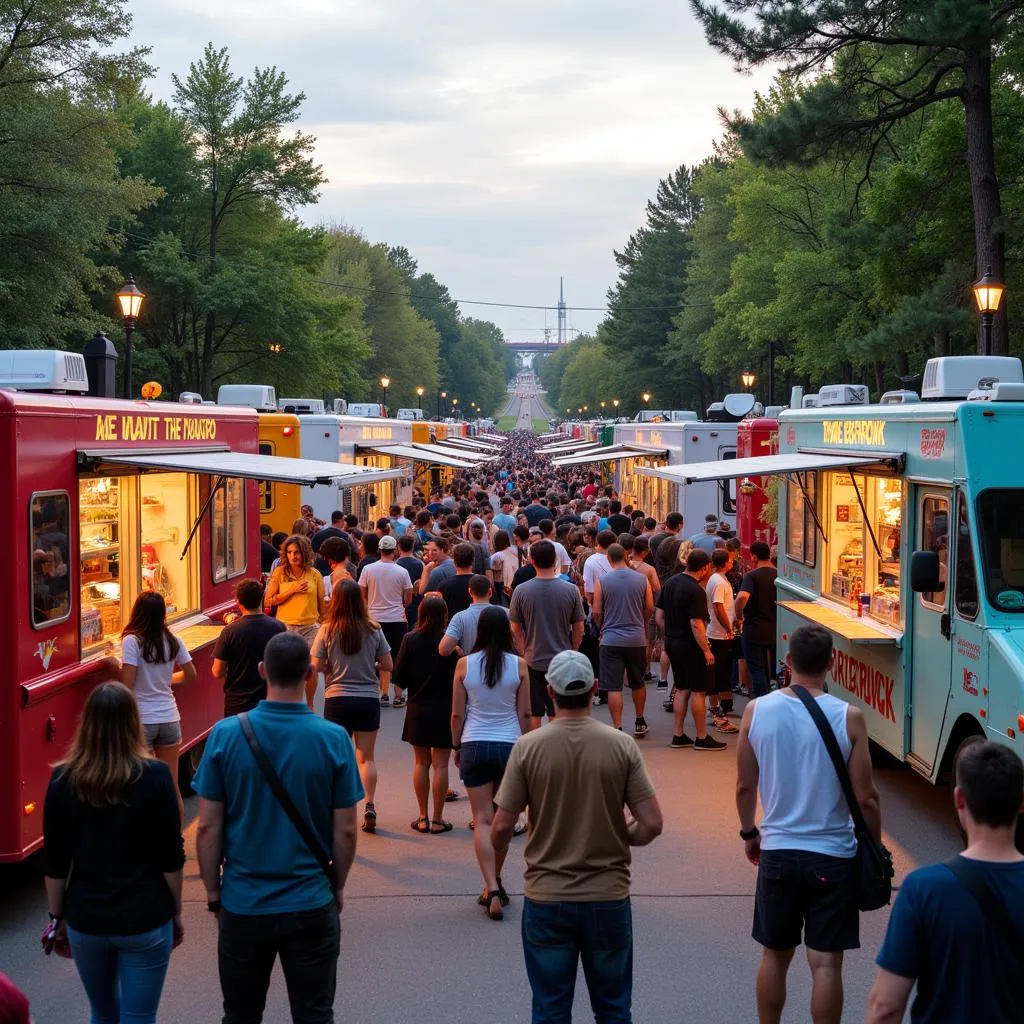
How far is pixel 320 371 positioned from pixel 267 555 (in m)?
31.5

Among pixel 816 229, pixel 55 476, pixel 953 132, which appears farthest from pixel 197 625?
pixel 816 229

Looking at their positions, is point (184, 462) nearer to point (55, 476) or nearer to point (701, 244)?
point (55, 476)

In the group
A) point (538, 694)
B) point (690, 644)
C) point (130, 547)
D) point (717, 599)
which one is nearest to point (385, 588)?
point (538, 694)

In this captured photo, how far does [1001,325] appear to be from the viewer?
22.2m

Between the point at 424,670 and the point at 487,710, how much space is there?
117cm

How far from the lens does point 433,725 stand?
8.77 m

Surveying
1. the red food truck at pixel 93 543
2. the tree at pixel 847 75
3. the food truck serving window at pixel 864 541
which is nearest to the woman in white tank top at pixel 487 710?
the red food truck at pixel 93 543

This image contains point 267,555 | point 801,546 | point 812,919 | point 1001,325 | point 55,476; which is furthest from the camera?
point 1001,325

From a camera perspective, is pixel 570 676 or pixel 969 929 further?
pixel 570 676

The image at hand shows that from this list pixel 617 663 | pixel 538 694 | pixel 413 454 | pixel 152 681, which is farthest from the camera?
pixel 413 454

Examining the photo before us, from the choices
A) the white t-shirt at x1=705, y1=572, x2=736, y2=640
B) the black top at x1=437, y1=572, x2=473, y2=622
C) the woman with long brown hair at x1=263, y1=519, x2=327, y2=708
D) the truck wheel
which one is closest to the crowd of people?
the truck wheel

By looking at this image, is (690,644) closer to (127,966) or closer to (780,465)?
(780,465)

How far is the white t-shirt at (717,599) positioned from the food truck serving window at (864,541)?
931 millimetres

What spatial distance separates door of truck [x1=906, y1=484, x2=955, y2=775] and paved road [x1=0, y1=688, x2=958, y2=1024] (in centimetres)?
69
